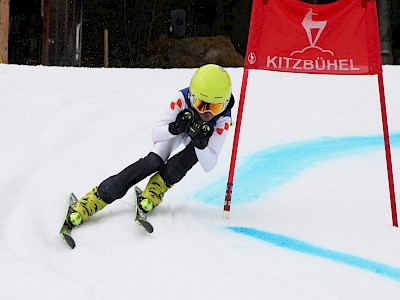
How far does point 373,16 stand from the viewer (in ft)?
14.0

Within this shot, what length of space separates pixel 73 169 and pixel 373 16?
2531 mm

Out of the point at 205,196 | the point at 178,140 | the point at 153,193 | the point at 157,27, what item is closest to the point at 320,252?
the point at 153,193

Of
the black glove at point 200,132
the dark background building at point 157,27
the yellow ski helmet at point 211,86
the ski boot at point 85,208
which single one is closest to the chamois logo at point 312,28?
the yellow ski helmet at point 211,86

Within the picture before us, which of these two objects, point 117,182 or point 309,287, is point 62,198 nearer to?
point 117,182

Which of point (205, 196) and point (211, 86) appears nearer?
point (211, 86)

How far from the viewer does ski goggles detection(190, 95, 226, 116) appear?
4.14 m

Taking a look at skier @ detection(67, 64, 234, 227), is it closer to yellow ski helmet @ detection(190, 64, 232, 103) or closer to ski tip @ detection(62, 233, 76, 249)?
yellow ski helmet @ detection(190, 64, 232, 103)

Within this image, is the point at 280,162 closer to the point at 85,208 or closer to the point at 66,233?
the point at 85,208

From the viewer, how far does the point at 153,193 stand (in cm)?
419

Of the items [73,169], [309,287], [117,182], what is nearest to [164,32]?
[73,169]

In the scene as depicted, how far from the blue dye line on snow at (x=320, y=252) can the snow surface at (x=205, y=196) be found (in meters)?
0.01

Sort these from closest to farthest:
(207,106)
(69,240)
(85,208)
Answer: (69,240), (85,208), (207,106)

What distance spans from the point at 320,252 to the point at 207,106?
115 cm

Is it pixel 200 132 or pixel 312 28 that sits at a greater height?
pixel 312 28
